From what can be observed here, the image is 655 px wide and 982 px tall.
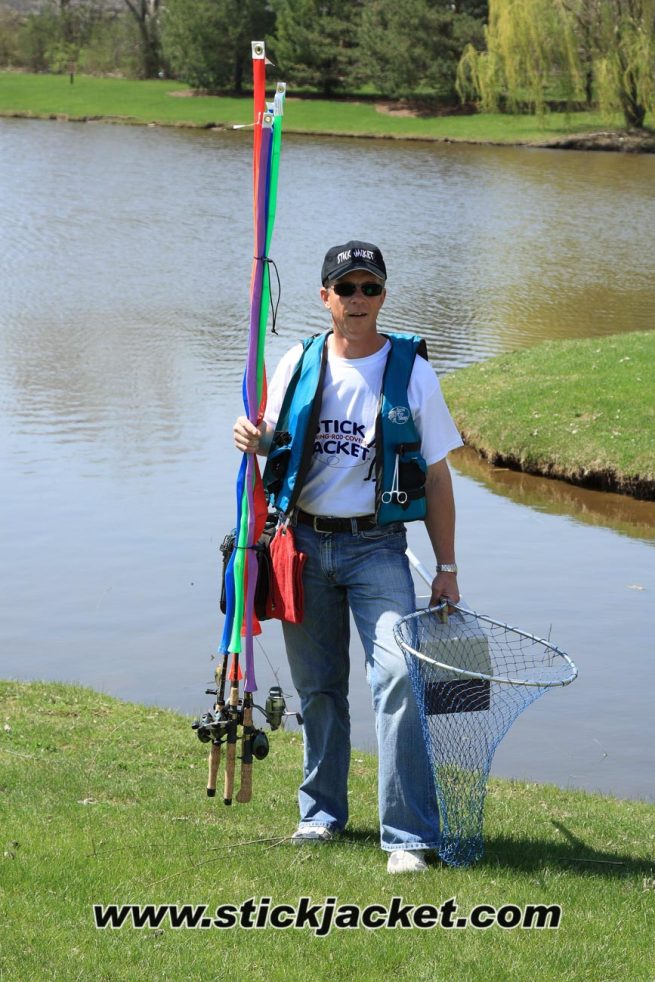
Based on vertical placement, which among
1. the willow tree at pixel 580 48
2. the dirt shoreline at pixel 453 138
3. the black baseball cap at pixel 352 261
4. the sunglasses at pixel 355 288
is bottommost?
the sunglasses at pixel 355 288

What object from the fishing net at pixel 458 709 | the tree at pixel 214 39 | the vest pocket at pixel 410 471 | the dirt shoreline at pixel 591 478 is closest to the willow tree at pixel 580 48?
the tree at pixel 214 39

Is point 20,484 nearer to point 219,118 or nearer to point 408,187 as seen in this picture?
point 408,187

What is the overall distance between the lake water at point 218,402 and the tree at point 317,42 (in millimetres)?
35661

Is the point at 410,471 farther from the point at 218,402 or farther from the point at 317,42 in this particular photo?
the point at 317,42

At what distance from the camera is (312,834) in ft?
19.2

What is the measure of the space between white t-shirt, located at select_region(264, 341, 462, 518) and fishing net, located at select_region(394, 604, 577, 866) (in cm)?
56

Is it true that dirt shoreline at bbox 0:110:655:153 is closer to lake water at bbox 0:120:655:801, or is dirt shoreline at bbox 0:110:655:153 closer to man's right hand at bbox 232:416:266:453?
lake water at bbox 0:120:655:801

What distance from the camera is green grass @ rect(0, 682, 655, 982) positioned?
15.2 ft

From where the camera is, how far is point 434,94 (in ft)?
261

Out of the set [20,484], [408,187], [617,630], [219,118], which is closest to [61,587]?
[20,484]

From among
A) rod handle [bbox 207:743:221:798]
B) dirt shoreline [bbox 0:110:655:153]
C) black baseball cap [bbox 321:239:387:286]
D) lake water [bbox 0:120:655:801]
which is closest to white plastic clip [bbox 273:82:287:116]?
black baseball cap [bbox 321:239:387:286]

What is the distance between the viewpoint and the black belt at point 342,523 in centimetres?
563

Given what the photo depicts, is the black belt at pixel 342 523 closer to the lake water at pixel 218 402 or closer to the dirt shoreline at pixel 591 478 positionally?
the lake water at pixel 218 402

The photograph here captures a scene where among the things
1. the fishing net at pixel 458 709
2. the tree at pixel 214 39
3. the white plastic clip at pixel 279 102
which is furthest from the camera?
the tree at pixel 214 39
